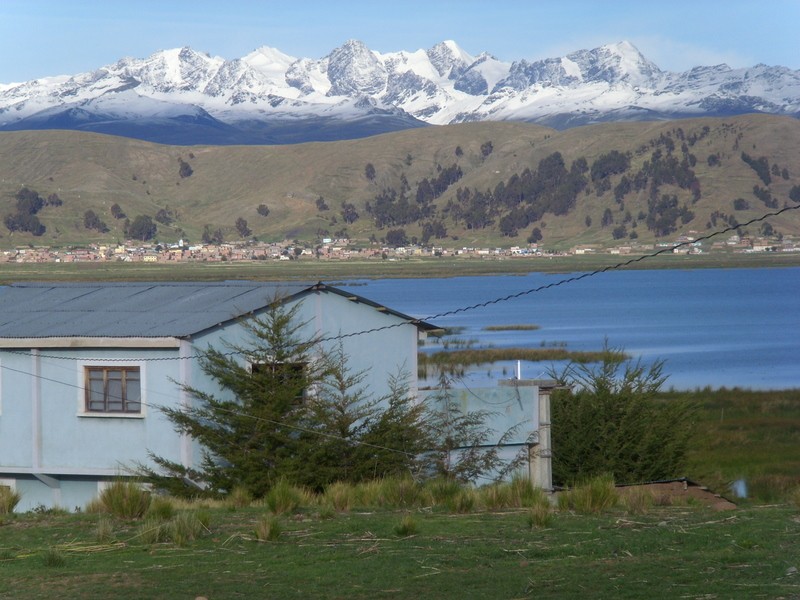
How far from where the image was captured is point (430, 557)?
9.84 metres

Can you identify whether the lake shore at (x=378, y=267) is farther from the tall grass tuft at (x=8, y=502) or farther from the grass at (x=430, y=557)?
→ the grass at (x=430, y=557)

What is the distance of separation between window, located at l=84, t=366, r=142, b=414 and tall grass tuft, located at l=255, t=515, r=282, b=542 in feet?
29.1

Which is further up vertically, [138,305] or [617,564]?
[138,305]

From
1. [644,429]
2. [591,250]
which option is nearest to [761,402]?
[644,429]

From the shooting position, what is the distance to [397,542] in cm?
1059

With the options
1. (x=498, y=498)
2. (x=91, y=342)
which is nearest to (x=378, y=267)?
(x=91, y=342)

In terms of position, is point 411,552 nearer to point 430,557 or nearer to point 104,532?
point 430,557

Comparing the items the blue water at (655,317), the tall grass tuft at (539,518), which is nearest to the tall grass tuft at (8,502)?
the tall grass tuft at (539,518)

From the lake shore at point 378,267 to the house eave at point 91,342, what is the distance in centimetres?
10584

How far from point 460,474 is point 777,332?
Answer: 57285mm

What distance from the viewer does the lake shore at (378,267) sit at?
459ft

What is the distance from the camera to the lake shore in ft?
459

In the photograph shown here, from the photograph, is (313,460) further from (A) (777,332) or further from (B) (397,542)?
(A) (777,332)

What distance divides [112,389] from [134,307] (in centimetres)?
186
